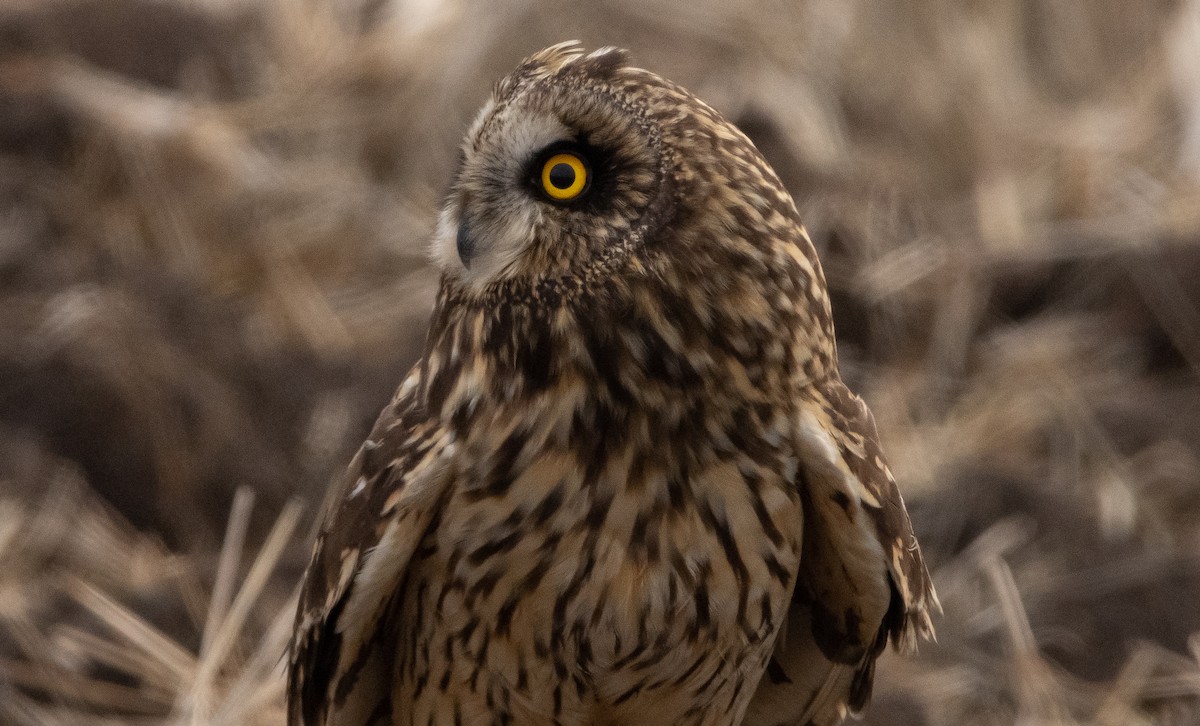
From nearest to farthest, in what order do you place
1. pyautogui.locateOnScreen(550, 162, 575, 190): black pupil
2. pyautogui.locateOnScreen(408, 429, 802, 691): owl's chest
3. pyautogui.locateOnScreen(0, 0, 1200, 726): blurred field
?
pyautogui.locateOnScreen(550, 162, 575, 190): black pupil, pyautogui.locateOnScreen(408, 429, 802, 691): owl's chest, pyautogui.locateOnScreen(0, 0, 1200, 726): blurred field

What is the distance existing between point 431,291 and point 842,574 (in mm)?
3442

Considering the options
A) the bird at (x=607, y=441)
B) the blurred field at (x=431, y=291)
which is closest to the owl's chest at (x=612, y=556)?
the bird at (x=607, y=441)

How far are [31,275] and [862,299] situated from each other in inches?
107

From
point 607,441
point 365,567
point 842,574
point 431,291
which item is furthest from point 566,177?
point 431,291

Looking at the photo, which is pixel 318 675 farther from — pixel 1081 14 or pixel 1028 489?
pixel 1081 14

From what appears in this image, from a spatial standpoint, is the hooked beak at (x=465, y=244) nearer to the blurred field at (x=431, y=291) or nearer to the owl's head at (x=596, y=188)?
the owl's head at (x=596, y=188)

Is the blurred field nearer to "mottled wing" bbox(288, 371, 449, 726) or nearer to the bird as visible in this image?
"mottled wing" bbox(288, 371, 449, 726)

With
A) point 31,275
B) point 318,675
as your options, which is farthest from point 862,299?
point 318,675

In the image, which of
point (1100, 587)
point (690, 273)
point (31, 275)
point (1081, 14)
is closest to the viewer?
point (690, 273)

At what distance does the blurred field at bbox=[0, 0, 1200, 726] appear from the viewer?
4.10 m

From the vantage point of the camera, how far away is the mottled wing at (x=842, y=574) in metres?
2.47

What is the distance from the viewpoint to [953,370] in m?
5.94

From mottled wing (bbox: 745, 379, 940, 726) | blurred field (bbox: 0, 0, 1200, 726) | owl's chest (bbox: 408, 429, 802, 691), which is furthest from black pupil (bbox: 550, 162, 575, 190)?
blurred field (bbox: 0, 0, 1200, 726)

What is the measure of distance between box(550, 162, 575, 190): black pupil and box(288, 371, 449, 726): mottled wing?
41cm
